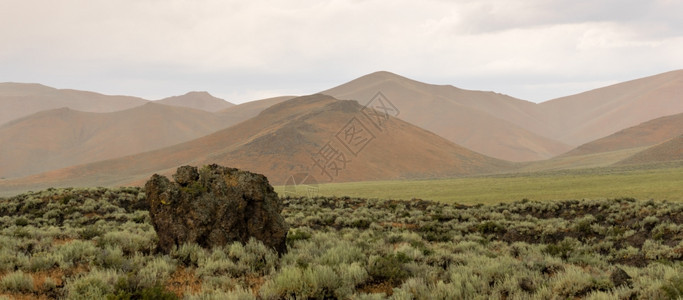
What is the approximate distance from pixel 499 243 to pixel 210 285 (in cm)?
1184

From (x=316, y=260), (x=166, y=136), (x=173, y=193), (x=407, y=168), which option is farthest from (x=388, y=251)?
(x=166, y=136)

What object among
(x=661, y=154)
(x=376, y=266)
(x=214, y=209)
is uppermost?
(x=214, y=209)

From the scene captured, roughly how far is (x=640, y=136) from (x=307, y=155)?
11878cm

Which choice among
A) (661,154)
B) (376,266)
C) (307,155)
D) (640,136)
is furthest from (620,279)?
(640,136)

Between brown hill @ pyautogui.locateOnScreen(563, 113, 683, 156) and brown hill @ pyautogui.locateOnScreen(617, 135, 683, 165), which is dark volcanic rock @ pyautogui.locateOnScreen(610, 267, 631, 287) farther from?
brown hill @ pyautogui.locateOnScreen(563, 113, 683, 156)

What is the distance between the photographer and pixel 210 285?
791 cm

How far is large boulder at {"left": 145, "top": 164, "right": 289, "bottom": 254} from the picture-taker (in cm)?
1145

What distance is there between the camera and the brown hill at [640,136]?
136 metres

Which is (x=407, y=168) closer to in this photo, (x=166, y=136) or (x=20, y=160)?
(x=166, y=136)

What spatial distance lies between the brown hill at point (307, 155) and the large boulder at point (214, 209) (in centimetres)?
7741

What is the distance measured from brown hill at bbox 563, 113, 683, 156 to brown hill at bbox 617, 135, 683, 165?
53602mm

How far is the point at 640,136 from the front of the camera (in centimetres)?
14150

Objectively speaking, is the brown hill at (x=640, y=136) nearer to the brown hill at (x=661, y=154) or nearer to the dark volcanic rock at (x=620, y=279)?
the brown hill at (x=661, y=154)

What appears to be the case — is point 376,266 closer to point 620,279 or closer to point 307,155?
point 620,279
